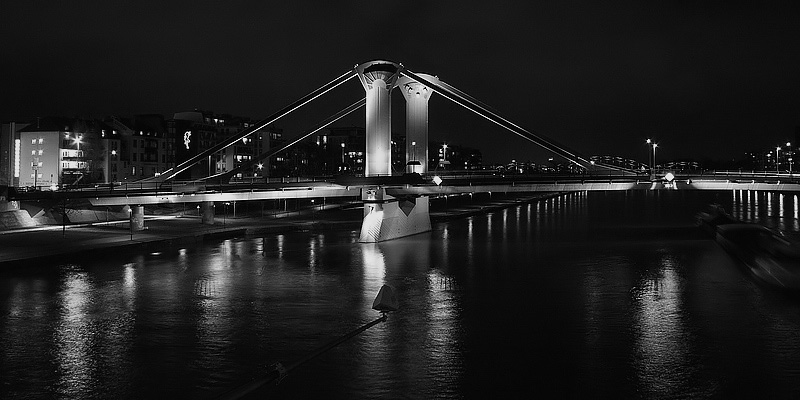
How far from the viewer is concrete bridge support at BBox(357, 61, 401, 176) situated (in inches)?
1978

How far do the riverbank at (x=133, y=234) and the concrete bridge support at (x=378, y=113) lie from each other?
8.79 meters

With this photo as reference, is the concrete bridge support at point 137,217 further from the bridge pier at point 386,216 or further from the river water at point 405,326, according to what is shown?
the bridge pier at point 386,216

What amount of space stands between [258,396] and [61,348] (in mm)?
6866

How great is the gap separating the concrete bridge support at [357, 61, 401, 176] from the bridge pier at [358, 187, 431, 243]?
237 cm

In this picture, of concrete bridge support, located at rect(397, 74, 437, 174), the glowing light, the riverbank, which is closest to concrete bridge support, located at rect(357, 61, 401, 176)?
concrete bridge support, located at rect(397, 74, 437, 174)

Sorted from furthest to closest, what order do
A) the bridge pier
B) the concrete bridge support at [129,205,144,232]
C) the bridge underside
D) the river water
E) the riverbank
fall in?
1. the concrete bridge support at [129,205,144,232]
2. the bridge underside
3. the bridge pier
4. the riverbank
5. the river water

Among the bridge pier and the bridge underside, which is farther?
the bridge underside

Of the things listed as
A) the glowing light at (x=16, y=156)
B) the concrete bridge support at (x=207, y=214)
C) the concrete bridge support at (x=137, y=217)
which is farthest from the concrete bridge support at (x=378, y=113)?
the glowing light at (x=16, y=156)

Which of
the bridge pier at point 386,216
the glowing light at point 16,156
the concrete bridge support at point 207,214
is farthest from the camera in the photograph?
the glowing light at point 16,156

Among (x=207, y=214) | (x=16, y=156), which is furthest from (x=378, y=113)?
(x=16, y=156)

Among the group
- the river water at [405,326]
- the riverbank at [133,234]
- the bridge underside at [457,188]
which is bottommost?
the river water at [405,326]

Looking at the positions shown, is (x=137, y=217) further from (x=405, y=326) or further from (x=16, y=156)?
(x=16, y=156)

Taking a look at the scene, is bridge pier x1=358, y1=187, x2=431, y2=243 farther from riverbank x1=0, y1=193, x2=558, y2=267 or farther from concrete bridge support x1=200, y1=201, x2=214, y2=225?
concrete bridge support x1=200, y1=201, x2=214, y2=225

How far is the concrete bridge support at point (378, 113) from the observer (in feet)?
165
